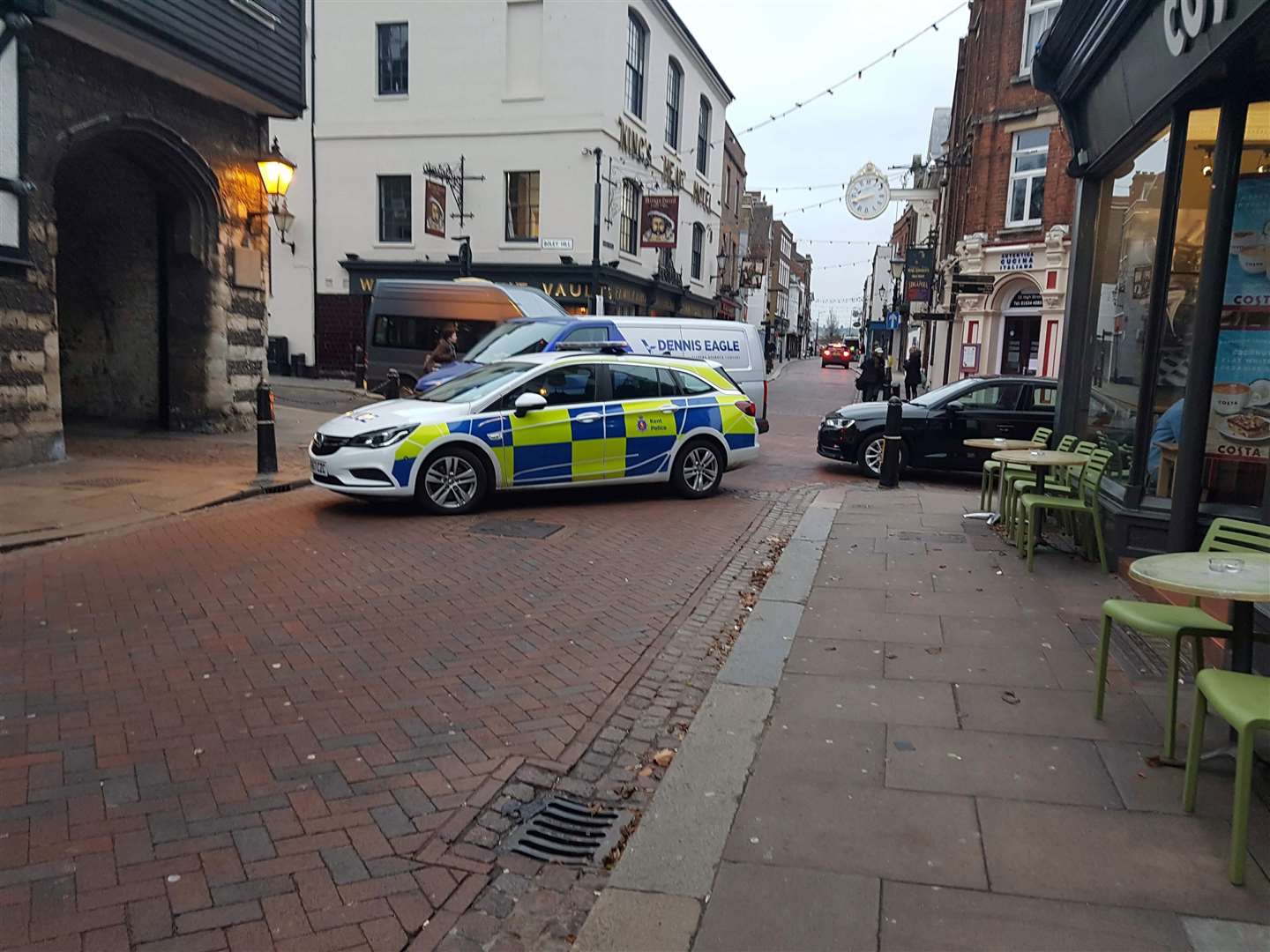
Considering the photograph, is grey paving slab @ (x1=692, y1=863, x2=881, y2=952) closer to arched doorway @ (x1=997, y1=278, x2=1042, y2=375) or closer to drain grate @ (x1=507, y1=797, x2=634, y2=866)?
drain grate @ (x1=507, y1=797, x2=634, y2=866)

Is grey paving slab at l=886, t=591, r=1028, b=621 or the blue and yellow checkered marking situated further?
the blue and yellow checkered marking

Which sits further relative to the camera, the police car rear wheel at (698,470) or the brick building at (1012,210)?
the brick building at (1012,210)


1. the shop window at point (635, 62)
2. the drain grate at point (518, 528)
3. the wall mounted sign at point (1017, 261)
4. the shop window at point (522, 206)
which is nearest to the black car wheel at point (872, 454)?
the drain grate at point (518, 528)

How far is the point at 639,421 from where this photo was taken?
33.0ft

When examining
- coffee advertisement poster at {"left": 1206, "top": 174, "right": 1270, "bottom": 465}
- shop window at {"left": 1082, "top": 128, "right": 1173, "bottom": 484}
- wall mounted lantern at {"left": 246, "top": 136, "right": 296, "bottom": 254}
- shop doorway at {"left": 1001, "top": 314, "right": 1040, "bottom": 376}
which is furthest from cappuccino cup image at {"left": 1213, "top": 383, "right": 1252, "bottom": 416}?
shop doorway at {"left": 1001, "top": 314, "right": 1040, "bottom": 376}

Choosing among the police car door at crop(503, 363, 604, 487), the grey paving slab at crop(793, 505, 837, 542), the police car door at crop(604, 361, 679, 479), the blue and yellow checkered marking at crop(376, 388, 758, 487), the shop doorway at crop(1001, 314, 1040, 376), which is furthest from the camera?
the shop doorway at crop(1001, 314, 1040, 376)

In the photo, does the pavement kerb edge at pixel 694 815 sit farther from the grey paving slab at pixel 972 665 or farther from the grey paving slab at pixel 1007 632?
the grey paving slab at pixel 1007 632

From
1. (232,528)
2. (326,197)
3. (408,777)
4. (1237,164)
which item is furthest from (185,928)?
(326,197)

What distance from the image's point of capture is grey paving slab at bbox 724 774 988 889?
3.15 m

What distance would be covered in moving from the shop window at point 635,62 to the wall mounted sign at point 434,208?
6.07 metres

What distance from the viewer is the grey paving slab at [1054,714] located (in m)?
4.23

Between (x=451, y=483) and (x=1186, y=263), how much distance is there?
20.7 feet

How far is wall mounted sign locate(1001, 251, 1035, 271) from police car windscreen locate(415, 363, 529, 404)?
18852mm

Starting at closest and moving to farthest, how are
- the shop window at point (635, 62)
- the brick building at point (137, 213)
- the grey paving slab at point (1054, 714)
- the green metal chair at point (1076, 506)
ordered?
1. the grey paving slab at point (1054, 714)
2. the green metal chair at point (1076, 506)
3. the brick building at point (137, 213)
4. the shop window at point (635, 62)
